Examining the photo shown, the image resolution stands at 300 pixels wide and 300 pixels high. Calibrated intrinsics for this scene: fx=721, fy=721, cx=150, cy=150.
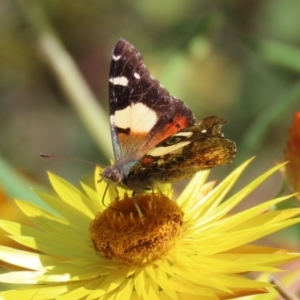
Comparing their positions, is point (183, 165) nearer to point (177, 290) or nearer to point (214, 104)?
point (177, 290)

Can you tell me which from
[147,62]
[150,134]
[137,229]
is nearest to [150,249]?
[137,229]

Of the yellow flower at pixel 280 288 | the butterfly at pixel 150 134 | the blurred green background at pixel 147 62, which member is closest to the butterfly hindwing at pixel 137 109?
the butterfly at pixel 150 134

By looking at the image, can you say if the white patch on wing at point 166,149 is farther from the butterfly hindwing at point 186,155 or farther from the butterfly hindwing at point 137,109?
the butterfly hindwing at point 137,109

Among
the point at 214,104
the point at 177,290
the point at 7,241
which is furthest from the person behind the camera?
the point at 214,104

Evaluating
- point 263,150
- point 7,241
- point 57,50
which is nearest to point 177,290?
point 7,241

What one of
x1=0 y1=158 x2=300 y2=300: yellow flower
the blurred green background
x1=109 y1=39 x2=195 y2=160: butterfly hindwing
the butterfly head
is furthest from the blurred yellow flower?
the blurred green background

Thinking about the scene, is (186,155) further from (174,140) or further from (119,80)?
(119,80)
